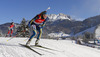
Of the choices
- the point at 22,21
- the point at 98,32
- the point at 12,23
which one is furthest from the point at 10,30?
the point at 98,32

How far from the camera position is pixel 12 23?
1589 centimetres

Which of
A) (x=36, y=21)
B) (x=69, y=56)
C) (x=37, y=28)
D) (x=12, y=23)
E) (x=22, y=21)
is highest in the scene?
(x=22, y=21)

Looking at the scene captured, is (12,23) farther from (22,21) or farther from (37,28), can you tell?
(22,21)

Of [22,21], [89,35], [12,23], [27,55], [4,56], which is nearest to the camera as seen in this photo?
[4,56]

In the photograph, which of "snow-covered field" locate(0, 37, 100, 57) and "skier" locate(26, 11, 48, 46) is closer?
"snow-covered field" locate(0, 37, 100, 57)

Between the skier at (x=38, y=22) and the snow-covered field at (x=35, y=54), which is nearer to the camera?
the snow-covered field at (x=35, y=54)

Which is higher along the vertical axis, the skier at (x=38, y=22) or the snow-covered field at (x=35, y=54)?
the skier at (x=38, y=22)

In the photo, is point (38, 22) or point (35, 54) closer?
point (35, 54)

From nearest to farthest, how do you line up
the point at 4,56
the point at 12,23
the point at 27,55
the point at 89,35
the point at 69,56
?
the point at 4,56 < the point at 27,55 < the point at 69,56 < the point at 12,23 < the point at 89,35

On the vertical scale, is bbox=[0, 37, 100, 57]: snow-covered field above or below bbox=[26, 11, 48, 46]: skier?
below

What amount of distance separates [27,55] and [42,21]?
2609 millimetres

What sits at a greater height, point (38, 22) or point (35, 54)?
point (38, 22)

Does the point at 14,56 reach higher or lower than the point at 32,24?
lower

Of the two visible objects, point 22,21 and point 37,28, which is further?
point 22,21
